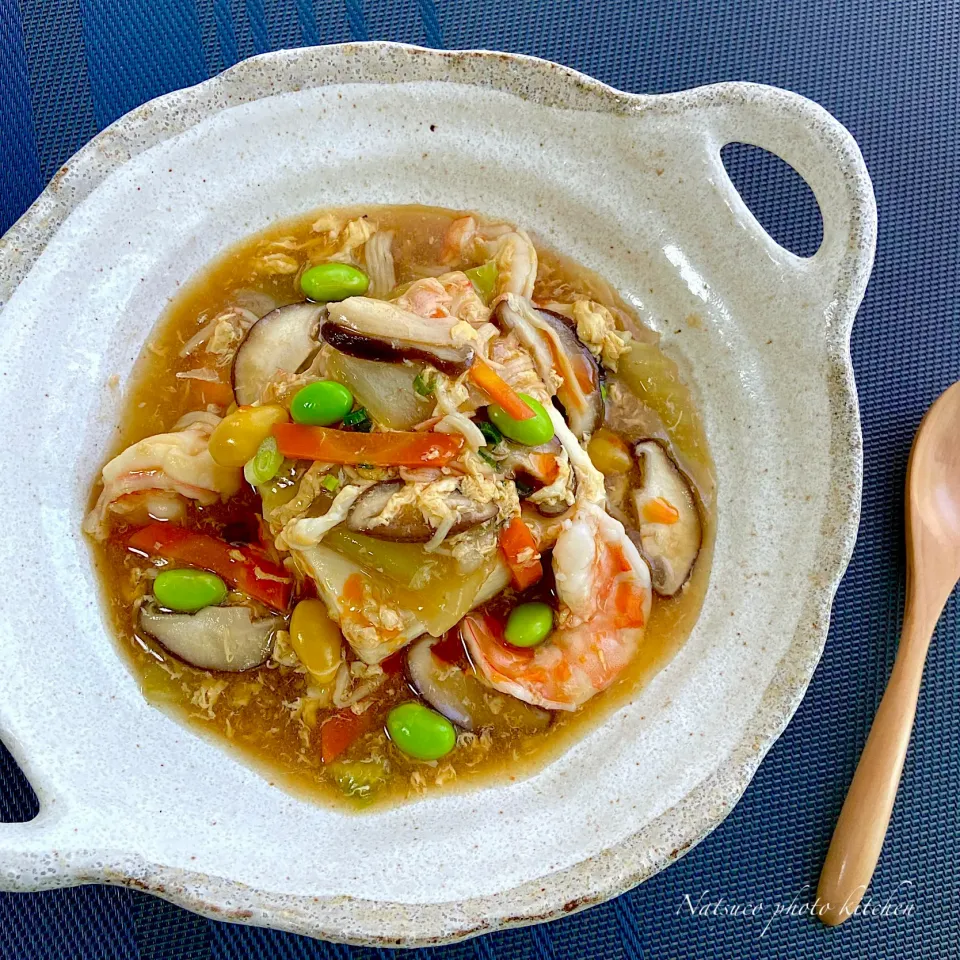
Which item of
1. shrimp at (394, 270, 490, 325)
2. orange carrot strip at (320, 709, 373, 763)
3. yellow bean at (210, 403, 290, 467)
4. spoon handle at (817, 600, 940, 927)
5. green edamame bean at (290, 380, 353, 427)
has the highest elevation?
shrimp at (394, 270, 490, 325)

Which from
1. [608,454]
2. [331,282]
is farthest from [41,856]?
[608,454]

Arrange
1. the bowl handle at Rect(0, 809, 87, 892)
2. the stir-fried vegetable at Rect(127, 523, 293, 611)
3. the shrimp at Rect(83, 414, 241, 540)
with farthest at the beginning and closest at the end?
1. the stir-fried vegetable at Rect(127, 523, 293, 611)
2. the shrimp at Rect(83, 414, 241, 540)
3. the bowl handle at Rect(0, 809, 87, 892)

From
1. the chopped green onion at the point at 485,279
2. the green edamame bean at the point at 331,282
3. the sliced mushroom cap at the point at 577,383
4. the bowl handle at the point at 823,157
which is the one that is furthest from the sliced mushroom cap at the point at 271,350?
the bowl handle at the point at 823,157

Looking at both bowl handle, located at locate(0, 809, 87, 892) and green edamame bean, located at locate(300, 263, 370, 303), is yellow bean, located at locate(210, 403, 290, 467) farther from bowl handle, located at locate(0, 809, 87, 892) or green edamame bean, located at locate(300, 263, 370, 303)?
bowl handle, located at locate(0, 809, 87, 892)

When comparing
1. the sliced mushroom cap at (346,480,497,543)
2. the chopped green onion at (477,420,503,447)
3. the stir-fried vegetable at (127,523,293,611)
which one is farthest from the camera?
the stir-fried vegetable at (127,523,293,611)

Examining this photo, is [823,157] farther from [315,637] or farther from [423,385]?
[315,637]

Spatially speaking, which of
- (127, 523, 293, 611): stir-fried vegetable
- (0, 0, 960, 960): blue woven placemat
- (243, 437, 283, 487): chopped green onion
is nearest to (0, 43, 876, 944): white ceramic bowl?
(127, 523, 293, 611): stir-fried vegetable

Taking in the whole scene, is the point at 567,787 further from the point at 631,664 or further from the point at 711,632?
the point at 711,632
